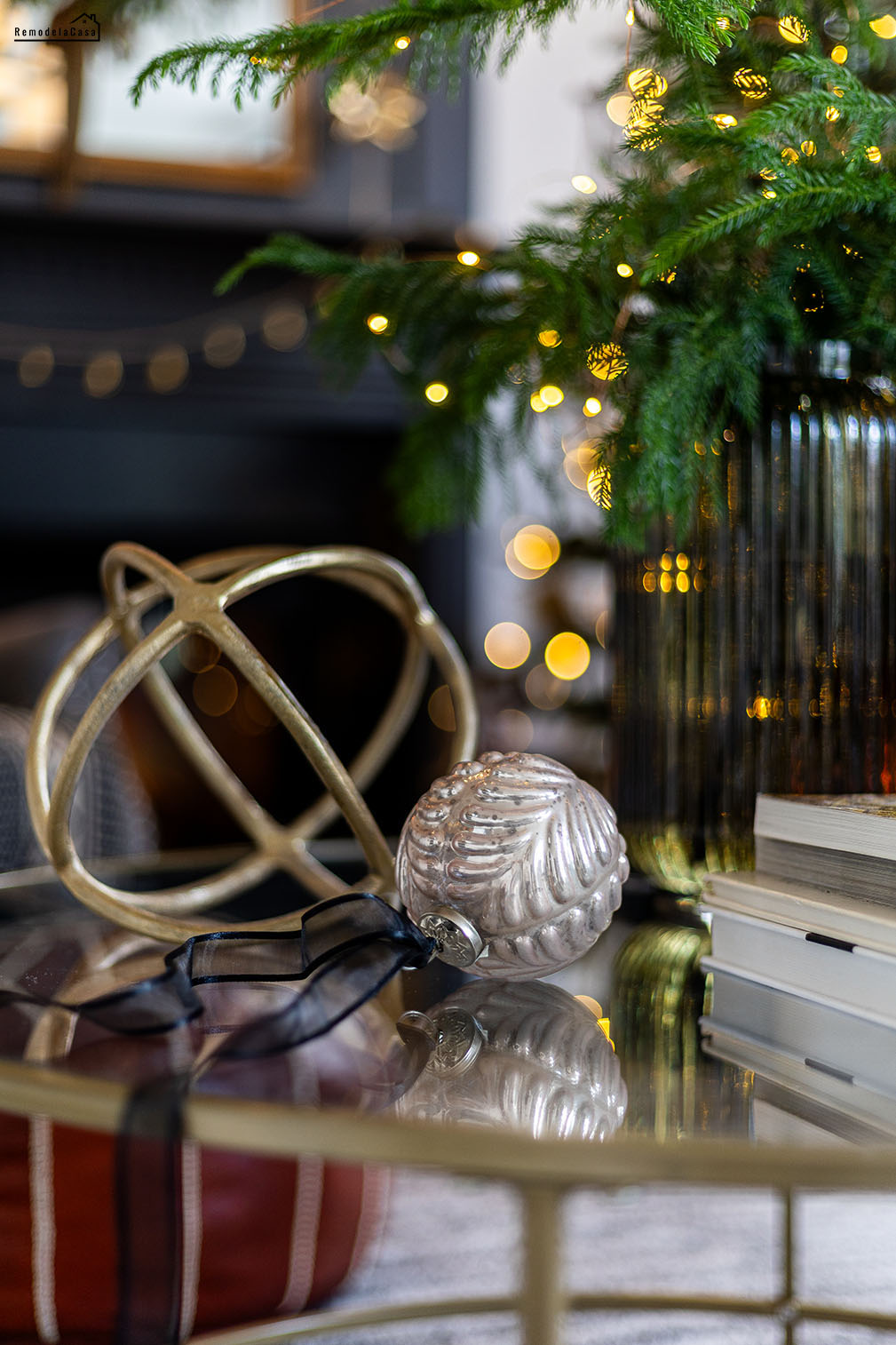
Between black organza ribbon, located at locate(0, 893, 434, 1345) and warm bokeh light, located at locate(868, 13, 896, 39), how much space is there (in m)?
0.55

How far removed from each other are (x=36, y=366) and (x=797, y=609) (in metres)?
1.73

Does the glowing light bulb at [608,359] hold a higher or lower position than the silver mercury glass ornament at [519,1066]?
higher

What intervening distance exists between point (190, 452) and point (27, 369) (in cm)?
30

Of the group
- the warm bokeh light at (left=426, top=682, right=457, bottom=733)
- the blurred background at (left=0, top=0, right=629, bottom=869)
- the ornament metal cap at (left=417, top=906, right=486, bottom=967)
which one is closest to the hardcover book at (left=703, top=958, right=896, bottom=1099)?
the ornament metal cap at (left=417, top=906, right=486, bottom=967)

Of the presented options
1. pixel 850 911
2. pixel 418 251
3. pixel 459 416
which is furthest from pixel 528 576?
pixel 850 911

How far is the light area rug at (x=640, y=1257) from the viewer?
1010mm

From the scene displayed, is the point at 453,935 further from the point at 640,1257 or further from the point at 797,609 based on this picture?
the point at 640,1257

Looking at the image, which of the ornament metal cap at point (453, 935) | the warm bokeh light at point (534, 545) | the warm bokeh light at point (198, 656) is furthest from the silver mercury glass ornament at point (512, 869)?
the warm bokeh light at point (198, 656)

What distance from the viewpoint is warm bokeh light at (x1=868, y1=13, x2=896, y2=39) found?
687 millimetres

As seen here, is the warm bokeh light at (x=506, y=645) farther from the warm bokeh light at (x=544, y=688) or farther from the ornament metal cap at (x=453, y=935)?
the ornament metal cap at (x=453, y=935)

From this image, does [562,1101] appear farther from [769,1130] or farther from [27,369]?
[27,369]

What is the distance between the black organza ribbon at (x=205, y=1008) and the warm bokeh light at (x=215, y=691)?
1875 mm

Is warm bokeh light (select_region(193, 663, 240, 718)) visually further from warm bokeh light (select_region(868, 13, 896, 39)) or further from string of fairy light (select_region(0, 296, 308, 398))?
warm bokeh light (select_region(868, 13, 896, 39))
